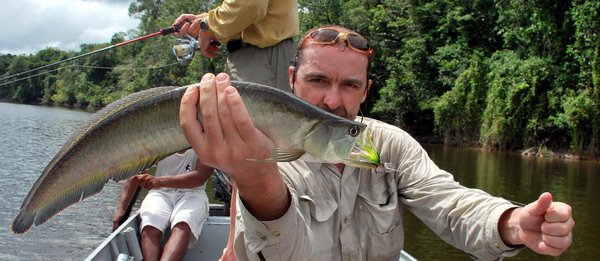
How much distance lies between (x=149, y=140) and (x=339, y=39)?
1.15 m

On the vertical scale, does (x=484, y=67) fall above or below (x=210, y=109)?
above

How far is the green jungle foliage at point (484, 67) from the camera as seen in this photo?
92.3 ft

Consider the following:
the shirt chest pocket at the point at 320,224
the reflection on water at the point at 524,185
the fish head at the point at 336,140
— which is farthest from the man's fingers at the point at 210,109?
the reflection on water at the point at 524,185

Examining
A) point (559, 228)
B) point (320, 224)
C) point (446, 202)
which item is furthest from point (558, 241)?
point (320, 224)

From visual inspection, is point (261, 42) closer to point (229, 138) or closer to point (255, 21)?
point (255, 21)

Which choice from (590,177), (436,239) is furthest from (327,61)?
(590,177)

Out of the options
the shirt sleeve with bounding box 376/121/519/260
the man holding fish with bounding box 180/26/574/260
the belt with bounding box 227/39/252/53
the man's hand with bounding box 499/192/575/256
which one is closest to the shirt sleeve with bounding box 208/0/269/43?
the belt with bounding box 227/39/252/53

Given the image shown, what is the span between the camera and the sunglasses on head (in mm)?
2787

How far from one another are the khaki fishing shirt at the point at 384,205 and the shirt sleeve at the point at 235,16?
1.12m

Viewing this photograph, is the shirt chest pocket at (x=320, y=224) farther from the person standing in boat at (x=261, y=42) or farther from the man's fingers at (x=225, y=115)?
the person standing in boat at (x=261, y=42)

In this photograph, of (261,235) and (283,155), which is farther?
(261,235)

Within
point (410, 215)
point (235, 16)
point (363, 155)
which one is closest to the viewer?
point (363, 155)

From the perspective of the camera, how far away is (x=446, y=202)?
2719mm

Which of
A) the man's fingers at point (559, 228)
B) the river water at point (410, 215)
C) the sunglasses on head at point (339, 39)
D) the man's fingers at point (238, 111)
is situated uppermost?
the sunglasses on head at point (339, 39)
